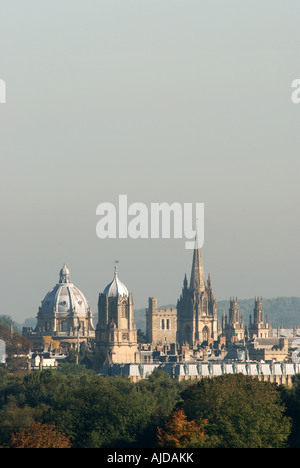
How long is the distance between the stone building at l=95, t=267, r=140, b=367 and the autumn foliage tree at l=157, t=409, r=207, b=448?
97134 mm

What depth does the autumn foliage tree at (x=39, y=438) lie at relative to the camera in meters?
71.4

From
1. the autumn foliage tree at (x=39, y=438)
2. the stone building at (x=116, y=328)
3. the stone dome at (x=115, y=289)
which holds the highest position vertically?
the stone dome at (x=115, y=289)

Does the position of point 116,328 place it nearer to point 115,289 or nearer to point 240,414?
point 115,289

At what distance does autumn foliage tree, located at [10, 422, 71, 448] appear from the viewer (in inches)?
2813

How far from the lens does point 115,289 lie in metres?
175

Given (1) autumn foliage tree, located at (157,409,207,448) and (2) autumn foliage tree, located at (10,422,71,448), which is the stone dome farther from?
(1) autumn foliage tree, located at (157,409,207,448)

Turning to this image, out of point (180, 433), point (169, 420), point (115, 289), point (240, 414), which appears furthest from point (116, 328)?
point (180, 433)

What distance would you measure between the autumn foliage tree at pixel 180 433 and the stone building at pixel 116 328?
3824 inches

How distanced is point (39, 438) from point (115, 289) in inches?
4050

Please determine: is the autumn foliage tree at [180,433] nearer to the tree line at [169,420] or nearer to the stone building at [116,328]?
the tree line at [169,420]

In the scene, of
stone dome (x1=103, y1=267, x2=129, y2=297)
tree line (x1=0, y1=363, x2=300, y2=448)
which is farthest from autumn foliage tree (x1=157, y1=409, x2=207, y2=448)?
stone dome (x1=103, y1=267, x2=129, y2=297)

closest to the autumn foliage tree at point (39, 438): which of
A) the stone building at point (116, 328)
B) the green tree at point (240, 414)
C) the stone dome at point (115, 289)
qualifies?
Result: the green tree at point (240, 414)

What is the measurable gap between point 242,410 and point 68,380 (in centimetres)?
4650
